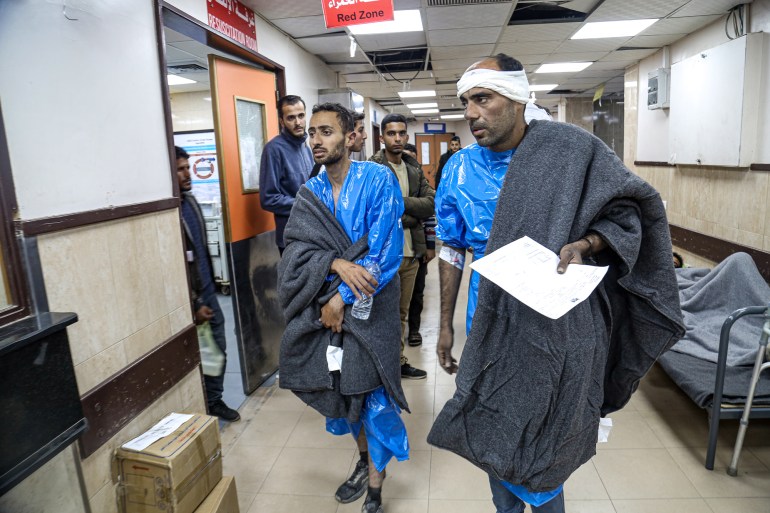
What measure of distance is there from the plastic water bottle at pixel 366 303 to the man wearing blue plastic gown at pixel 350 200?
0.02 meters

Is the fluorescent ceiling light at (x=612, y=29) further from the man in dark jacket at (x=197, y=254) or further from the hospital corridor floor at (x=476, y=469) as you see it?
the man in dark jacket at (x=197, y=254)

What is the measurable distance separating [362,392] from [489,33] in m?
3.84

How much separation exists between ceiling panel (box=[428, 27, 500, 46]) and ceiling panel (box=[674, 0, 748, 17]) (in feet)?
4.83

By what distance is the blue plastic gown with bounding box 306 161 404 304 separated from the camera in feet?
6.02

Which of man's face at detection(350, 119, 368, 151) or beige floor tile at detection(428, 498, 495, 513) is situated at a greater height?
man's face at detection(350, 119, 368, 151)

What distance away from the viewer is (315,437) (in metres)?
2.64

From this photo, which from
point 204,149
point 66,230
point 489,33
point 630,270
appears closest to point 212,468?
point 66,230

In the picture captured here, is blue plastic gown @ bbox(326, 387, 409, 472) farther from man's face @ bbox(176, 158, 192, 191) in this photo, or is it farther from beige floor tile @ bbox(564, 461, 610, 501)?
man's face @ bbox(176, 158, 192, 191)

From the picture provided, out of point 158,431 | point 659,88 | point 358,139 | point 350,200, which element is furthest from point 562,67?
point 158,431

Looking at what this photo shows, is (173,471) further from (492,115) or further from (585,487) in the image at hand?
(585,487)

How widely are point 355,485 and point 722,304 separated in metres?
2.72

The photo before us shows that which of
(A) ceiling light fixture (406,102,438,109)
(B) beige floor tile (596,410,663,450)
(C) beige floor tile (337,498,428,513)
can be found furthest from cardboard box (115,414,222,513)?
(A) ceiling light fixture (406,102,438,109)

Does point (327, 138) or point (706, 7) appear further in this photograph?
point (706, 7)

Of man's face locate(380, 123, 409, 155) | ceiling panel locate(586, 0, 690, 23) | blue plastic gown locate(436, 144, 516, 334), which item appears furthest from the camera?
ceiling panel locate(586, 0, 690, 23)
